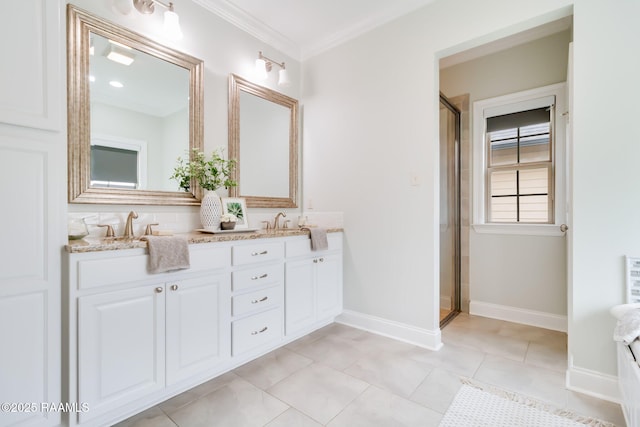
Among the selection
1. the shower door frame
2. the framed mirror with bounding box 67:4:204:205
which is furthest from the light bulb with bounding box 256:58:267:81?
the shower door frame

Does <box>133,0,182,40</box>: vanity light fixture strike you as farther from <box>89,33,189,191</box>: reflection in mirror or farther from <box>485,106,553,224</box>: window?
<box>485,106,553,224</box>: window

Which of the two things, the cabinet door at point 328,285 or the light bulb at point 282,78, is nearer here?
the cabinet door at point 328,285

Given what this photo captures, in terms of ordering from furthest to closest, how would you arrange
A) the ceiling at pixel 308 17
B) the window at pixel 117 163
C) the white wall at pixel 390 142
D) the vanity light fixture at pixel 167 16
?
the ceiling at pixel 308 17
the white wall at pixel 390 142
the vanity light fixture at pixel 167 16
the window at pixel 117 163

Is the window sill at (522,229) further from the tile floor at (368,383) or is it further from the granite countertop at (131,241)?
the granite countertop at (131,241)

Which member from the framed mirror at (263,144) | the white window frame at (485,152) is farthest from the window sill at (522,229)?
the framed mirror at (263,144)

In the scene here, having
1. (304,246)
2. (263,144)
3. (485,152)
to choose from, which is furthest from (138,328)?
(485,152)

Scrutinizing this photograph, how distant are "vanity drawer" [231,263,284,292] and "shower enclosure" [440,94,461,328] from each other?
1566 mm

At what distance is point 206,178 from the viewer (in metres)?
2.34

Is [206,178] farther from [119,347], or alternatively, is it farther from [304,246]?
[119,347]

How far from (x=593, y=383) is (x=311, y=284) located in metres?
1.93

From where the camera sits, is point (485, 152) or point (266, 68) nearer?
point (266, 68)

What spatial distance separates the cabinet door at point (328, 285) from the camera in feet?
8.96

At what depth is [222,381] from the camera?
1.97 m

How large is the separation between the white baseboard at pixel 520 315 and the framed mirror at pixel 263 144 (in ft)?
7.45
